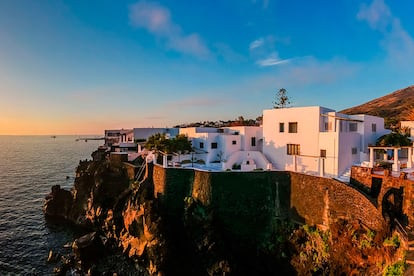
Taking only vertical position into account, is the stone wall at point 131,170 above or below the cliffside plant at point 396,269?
above

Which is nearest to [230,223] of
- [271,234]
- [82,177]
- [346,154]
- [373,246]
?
[271,234]

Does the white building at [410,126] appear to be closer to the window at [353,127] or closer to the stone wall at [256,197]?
the window at [353,127]

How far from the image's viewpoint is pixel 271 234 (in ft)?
73.8

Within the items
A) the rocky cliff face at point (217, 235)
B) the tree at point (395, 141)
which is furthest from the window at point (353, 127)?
the rocky cliff face at point (217, 235)

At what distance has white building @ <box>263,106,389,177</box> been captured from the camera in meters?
24.6

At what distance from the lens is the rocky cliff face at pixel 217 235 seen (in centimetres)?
1900

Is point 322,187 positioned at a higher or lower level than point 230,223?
higher

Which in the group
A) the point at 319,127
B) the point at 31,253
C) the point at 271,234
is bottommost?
the point at 31,253

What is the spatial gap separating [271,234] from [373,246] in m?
8.07

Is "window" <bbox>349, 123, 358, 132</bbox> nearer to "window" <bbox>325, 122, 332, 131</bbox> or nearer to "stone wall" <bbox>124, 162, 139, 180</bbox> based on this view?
"window" <bbox>325, 122, 332, 131</bbox>

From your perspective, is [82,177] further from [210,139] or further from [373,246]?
[373,246]

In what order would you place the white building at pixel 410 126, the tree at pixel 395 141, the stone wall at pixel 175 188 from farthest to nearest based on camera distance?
the white building at pixel 410 126 < the stone wall at pixel 175 188 < the tree at pixel 395 141

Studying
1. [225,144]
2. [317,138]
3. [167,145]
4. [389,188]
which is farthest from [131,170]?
[389,188]

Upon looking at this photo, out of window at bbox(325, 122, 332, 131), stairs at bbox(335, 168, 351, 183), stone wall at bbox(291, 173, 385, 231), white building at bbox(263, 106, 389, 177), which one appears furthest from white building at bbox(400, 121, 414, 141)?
stone wall at bbox(291, 173, 385, 231)
